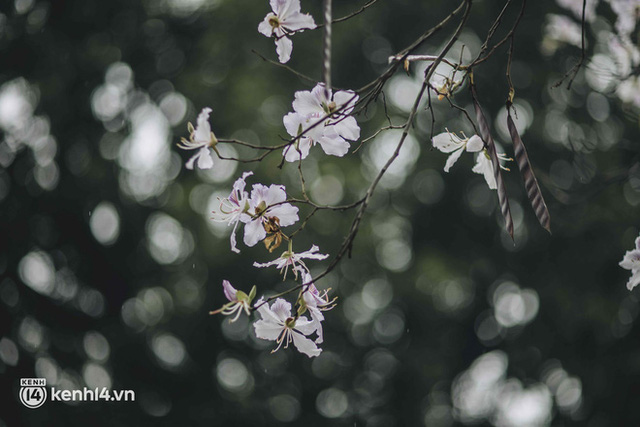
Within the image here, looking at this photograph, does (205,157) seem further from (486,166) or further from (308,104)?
(486,166)

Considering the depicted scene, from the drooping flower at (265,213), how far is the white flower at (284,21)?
0.28 m

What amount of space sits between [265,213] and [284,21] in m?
0.40

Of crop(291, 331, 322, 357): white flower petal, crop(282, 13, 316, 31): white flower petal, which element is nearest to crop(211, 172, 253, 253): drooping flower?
crop(291, 331, 322, 357): white flower petal

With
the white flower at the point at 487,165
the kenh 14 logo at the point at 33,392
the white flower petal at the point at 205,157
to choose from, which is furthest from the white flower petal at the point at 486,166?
the kenh 14 logo at the point at 33,392

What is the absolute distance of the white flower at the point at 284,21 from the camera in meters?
1.58

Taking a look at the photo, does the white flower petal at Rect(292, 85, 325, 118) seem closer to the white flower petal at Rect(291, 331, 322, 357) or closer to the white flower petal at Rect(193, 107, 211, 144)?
the white flower petal at Rect(193, 107, 211, 144)

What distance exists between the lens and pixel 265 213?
1.59 meters

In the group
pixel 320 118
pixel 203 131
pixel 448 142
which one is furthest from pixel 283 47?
pixel 448 142

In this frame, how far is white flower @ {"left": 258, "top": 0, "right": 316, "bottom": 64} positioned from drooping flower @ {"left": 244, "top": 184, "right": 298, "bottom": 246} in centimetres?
28

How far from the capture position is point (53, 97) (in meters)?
8.05

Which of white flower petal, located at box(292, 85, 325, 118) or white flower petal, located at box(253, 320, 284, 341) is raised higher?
white flower petal, located at box(292, 85, 325, 118)

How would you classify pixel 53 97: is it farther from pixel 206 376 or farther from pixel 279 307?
pixel 279 307

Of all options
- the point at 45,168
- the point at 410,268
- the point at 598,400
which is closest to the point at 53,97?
the point at 45,168

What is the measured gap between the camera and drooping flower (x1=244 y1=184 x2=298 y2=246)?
1577 mm
